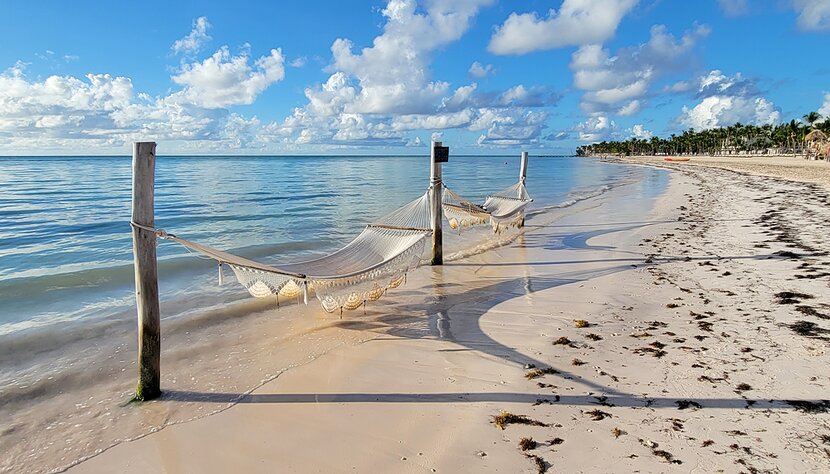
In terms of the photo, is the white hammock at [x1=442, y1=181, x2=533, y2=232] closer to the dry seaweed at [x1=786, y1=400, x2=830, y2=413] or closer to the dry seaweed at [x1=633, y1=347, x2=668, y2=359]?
the dry seaweed at [x1=633, y1=347, x2=668, y2=359]

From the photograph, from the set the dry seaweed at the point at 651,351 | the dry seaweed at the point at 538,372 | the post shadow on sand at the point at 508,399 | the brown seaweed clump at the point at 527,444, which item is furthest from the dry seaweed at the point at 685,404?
the brown seaweed clump at the point at 527,444

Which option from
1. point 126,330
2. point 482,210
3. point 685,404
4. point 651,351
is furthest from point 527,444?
point 482,210

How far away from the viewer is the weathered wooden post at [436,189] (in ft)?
22.2

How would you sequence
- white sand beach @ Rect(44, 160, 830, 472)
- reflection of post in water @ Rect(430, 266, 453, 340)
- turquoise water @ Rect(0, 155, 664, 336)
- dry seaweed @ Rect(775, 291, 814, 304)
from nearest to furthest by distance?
1. white sand beach @ Rect(44, 160, 830, 472)
2. reflection of post in water @ Rect(430, 266, 453, 340)
3. dry seaweed @ Rect(775, 291, 814, 304)
4. turquoise water @ Rect(0, 155, 664, 336)

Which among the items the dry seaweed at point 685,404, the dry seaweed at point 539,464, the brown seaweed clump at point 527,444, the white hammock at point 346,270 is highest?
the white hammock at point 346,270

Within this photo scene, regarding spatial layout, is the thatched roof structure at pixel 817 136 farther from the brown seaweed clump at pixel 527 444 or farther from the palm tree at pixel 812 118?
the brown seaweed clump at pixel 527 444

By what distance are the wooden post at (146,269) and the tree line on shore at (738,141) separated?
62873 millimetres

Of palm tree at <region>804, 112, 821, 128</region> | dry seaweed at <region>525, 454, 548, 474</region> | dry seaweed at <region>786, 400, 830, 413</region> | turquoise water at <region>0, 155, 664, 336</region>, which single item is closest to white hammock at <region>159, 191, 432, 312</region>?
turquoise water at <region>0, 155, 664, 336</region>

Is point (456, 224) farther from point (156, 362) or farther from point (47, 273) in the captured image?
point (47, 273)

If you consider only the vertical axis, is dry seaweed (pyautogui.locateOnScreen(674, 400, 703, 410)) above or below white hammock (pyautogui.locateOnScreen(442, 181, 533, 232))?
below

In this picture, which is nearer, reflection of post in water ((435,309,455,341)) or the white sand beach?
the white sand beach

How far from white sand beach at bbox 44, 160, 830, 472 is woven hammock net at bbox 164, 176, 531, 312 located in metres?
0.40

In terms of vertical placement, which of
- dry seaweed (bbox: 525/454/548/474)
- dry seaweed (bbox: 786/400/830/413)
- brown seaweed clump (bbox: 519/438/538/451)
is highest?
dry seaweed (bbox: 786/400/830/413)

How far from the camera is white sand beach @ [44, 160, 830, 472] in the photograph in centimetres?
254
